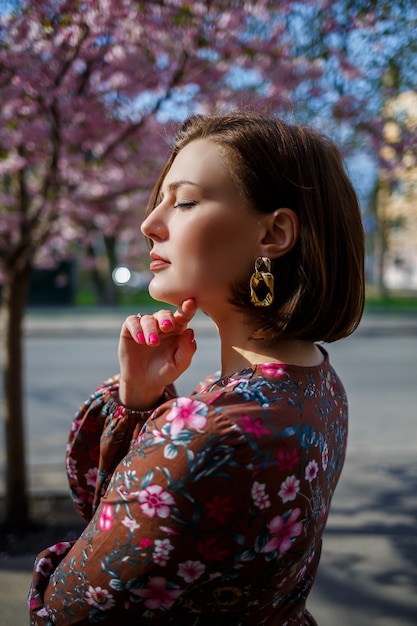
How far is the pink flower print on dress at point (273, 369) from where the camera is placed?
932 millimetres

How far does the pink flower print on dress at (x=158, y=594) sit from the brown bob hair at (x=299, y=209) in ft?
1.35

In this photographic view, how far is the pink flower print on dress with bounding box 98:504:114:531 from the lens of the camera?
854mm

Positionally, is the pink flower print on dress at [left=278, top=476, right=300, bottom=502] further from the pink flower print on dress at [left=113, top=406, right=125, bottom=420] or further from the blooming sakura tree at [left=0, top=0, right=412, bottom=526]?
the blooming sakura tree at [left=0, top=0, right=412, bottom=526]

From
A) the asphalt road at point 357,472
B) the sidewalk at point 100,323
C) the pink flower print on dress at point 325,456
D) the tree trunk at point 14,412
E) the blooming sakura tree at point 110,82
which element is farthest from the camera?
the sidewalk at point 100,323

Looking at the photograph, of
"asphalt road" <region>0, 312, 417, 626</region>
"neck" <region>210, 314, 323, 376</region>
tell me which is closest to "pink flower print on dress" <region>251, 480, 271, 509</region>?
"neck" <region>210, 314, 323, 376</region>

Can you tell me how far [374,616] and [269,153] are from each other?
2011 mm

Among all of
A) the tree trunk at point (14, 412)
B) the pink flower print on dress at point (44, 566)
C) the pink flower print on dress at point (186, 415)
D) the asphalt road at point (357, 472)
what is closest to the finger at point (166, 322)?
the pink flower print on dress at point (186, 415)

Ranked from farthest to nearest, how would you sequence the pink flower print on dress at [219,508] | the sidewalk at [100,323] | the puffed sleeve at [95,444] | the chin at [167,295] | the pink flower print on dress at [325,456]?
the sidewalk at [100,323]
the puffed sleeve at [95,444]
the chin at [167,295]
the pink flower print on dress at [325,456]
the pink flower print on dress at [219,508]

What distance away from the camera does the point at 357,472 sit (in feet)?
14.2

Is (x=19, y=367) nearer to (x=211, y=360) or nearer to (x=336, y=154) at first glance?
(x=336, y=154)

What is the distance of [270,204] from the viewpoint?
3.24ft

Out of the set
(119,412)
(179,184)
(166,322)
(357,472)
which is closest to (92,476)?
(119,412)

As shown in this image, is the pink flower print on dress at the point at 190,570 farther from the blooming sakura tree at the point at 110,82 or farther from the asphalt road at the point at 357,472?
the blooming sakura tree at the point at 110,82

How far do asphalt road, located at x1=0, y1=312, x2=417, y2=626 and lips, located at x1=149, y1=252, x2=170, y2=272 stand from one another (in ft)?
5.41
